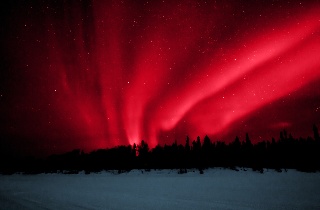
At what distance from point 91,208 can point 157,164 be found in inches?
3046

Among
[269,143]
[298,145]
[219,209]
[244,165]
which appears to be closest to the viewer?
[219,209]

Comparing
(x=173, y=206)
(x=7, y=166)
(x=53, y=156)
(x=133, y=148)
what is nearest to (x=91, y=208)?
(x=173, y=206)

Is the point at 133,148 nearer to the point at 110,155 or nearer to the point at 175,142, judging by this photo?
the point at 110,155

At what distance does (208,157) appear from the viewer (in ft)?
265

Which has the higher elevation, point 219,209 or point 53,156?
point 53,156

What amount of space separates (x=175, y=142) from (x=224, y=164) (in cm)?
3081

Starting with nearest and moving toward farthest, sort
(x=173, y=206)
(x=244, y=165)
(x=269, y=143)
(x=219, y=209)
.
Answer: (x=219, y=209) → (x=173, y=206) → (x=244, y=165) → (x=269, y=143)

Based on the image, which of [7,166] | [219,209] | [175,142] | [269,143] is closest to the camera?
[219,209]

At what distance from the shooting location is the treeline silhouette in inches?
2847

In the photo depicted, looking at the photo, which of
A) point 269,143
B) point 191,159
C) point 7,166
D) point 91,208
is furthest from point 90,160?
point 91,208

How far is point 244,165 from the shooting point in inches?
2945

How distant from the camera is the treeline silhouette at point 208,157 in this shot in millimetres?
72312

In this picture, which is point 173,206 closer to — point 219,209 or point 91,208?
point 219,209

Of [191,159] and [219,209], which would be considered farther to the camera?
[191,159]
